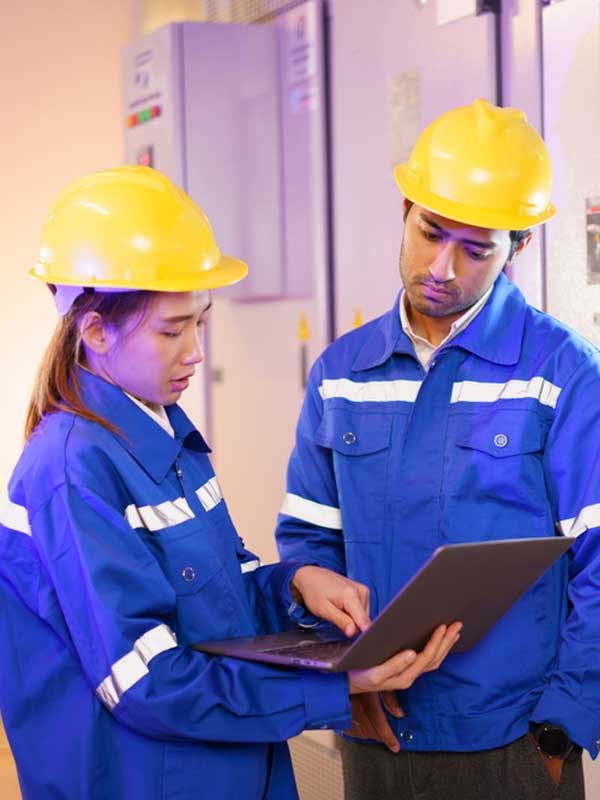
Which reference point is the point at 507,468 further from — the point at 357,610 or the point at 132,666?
the point at 132,666

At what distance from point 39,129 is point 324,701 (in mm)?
3542

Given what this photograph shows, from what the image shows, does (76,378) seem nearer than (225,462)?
Yes

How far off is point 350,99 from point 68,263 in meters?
1.70

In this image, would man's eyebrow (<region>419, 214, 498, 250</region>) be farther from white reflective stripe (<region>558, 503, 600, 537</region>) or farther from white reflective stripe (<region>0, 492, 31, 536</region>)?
white reflective stripe (<region>0, 492, 31, 536</region>)

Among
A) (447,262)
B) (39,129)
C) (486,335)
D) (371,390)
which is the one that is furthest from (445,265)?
(39,129)

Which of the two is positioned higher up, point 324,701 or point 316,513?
point 316,513

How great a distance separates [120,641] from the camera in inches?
51.9

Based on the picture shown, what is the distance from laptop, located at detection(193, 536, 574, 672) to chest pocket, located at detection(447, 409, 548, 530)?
0.18 m

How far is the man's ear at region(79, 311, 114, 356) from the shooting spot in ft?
4.80

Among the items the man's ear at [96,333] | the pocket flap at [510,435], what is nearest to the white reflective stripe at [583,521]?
the pocket flap at [510,435]

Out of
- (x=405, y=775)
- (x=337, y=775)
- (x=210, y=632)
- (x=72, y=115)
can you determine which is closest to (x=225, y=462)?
(x=337, y=775)

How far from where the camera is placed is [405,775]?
178cm

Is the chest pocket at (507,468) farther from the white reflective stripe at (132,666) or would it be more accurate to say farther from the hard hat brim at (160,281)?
the white reflective stripe at (132,666)

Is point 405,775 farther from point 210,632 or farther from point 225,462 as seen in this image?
point 225,462
